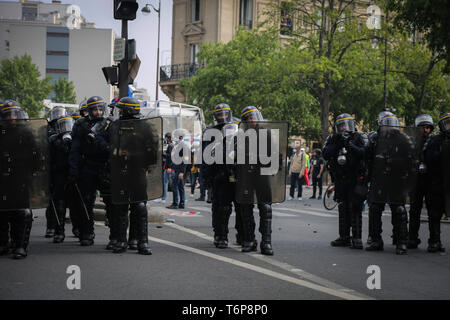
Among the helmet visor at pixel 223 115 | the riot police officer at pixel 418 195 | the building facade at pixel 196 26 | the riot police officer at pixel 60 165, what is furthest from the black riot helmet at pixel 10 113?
the building facade at pixel 196 26

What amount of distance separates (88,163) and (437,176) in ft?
15.2

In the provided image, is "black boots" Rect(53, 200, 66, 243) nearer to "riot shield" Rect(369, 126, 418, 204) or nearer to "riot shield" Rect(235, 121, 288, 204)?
"riot shield" Rect(235, 121, 288, 204)

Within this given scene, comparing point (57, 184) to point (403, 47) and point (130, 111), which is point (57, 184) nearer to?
point (130, 111)

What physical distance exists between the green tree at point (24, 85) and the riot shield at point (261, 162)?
49.5 meters

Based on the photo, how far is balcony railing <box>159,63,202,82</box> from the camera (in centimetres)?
4641

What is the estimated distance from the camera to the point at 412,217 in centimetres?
916

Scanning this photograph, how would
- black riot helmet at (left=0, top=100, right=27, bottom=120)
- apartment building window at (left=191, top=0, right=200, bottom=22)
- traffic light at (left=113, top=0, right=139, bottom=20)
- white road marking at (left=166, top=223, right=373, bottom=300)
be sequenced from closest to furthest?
1. white road marking at (left=166, top=223, right=373, bottom=300)
2. black riot helmet at (left=0, top=100, right=27, bottom=120)
3. traffic light at (left=113, top=0, right=139, bottom=20)
4. apartment building window at (left=191, top=0, right=200, bottom=22)

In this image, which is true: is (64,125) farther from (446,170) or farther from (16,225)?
(446,170)

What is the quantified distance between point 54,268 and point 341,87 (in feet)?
84.5

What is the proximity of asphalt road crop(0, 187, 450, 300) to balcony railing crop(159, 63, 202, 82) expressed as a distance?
122 ft

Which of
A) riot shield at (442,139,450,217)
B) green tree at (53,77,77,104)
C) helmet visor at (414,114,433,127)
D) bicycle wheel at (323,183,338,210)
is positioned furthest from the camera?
green tree at (53,77,77,104)

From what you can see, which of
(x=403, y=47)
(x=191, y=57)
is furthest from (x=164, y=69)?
(x=403, y=47)

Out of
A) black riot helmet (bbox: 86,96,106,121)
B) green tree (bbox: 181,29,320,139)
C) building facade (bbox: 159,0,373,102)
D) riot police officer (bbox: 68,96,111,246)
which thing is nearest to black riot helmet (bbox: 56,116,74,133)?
riot police officer (bbox: 68,96,111,246)

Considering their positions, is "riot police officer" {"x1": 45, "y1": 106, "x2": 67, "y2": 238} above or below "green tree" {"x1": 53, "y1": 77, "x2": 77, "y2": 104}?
below
